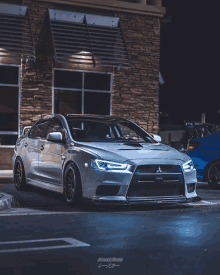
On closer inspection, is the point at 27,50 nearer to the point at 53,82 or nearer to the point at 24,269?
the point at 53,82

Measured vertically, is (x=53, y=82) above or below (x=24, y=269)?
above

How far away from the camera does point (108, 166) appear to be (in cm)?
891

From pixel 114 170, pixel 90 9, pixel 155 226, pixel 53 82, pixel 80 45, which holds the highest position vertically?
pixel 90 9

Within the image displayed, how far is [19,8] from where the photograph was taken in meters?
16.7

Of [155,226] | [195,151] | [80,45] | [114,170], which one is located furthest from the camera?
[80,45]

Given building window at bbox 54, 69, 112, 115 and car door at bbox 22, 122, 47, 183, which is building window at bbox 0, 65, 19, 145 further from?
car door at bbox 22, 122, 47, 183

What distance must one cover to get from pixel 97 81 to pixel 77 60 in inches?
50.7

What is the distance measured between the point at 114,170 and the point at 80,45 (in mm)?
9101

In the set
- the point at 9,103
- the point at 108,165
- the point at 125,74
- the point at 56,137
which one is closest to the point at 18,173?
the point at 56,137

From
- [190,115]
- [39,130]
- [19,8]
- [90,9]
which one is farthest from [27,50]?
[190,115]

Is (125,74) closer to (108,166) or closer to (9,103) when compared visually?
(9,103)

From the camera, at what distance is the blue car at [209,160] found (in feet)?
42.4

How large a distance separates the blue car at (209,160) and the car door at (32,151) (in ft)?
12.6

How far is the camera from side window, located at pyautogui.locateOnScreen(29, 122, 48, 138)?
11.4 metres
